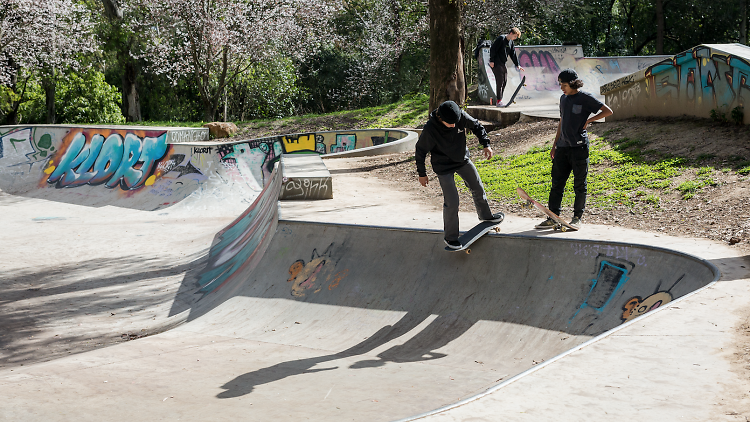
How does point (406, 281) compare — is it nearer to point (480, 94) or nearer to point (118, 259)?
point (118, 259)

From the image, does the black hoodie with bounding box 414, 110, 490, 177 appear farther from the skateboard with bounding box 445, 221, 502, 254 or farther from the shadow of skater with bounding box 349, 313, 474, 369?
the shadow of skater with bounding box 349, 313, 474, 369

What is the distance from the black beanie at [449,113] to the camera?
5234 mm

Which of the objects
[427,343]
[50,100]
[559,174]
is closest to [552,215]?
[559,174]

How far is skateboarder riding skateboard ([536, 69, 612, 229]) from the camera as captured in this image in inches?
231

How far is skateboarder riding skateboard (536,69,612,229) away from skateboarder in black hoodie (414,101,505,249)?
956 mm

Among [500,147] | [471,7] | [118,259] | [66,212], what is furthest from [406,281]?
[471,7]

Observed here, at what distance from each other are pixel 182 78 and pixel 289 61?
522 centimetres

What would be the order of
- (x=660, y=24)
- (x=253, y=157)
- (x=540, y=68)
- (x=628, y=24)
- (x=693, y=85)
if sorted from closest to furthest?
(x=693, y=85), (x=253, y=157), (x=540, y=68), (x=660, y=24), (x=628, y=24)

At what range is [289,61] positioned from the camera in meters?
27.8

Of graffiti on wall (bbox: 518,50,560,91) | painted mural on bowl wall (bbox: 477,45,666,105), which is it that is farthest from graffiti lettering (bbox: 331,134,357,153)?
graffiti on wall (bbox: 518,50,560,91)

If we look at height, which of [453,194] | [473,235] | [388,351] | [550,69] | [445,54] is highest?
[550,69]

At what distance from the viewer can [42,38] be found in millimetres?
23734

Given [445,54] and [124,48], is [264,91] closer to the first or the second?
[124,48]

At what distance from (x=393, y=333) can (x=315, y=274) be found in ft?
5.82
